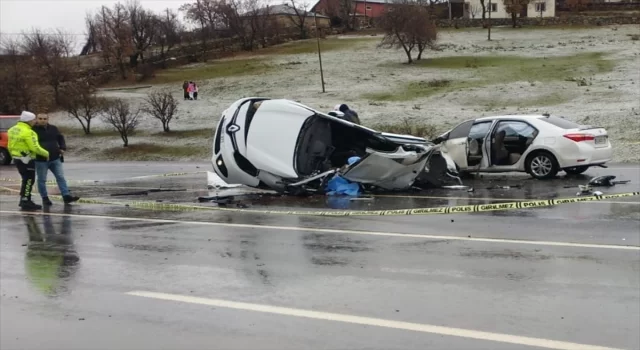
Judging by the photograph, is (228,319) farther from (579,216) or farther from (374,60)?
(374,60)

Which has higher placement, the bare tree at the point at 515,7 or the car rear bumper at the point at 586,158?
the bare tree at the point at 515,7

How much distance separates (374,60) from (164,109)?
29921 millimetres

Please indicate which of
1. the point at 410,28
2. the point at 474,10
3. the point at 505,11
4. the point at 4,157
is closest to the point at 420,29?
the point at 410,28

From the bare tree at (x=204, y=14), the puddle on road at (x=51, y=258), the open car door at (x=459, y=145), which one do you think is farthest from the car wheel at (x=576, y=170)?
the bare tree at (x=204, y=14)

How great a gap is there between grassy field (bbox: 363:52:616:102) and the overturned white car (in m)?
22.5

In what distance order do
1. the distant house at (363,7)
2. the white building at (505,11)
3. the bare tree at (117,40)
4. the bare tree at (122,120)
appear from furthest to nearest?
the distant house at (363,7) < the white building at (505,11) < the bare tree at (117,40) < the bare tree at (122,120)

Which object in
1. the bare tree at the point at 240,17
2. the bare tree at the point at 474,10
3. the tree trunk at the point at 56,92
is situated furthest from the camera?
the bare tree at the point at 474,10

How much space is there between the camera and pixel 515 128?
13.8 metres

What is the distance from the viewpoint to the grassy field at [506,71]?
40.5m

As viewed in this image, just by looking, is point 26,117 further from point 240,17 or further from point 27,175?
point 240,17

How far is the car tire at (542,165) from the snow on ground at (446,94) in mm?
5636

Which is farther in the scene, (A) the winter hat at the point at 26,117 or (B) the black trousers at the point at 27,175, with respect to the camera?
(B) the black trousers at the point at 27,175

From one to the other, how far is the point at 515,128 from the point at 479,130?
73cm

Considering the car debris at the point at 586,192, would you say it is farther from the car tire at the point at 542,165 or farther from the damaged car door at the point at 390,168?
the damaged car door at the point at 390,168
